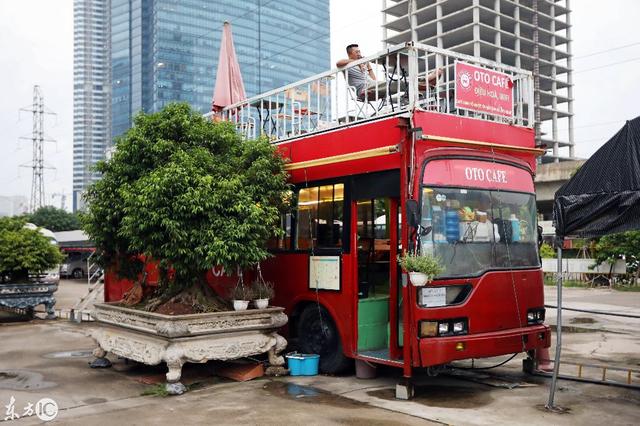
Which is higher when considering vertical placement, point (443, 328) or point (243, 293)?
point (243, 293)

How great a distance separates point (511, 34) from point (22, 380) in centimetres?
9316

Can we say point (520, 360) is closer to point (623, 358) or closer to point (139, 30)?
point (623, 358)

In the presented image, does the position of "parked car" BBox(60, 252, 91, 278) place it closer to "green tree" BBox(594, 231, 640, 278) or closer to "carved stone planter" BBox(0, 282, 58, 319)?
"carved stone planter" BBox(0, 282, 58, 319)

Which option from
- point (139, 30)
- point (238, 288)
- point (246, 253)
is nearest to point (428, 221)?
point (246, 253)

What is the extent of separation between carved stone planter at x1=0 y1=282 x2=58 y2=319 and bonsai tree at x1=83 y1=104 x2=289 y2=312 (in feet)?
25.2

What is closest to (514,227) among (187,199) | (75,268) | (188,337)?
(187,199)

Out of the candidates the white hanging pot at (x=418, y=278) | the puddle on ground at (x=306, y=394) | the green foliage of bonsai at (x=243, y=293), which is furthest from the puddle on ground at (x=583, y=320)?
the white hanging pot at (x=418, y=278)

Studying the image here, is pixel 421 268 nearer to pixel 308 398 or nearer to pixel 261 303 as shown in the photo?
pixel 308 398

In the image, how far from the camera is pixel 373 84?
10.0m

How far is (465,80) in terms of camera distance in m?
8.53

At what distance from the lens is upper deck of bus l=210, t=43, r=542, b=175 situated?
8.27 m

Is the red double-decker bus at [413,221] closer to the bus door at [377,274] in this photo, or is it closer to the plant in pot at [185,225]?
the bus door at [377,274]

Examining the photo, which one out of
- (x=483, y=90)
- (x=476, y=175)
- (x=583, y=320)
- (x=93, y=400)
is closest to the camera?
(x=93, y=400)

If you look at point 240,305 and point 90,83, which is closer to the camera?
point 240,305
